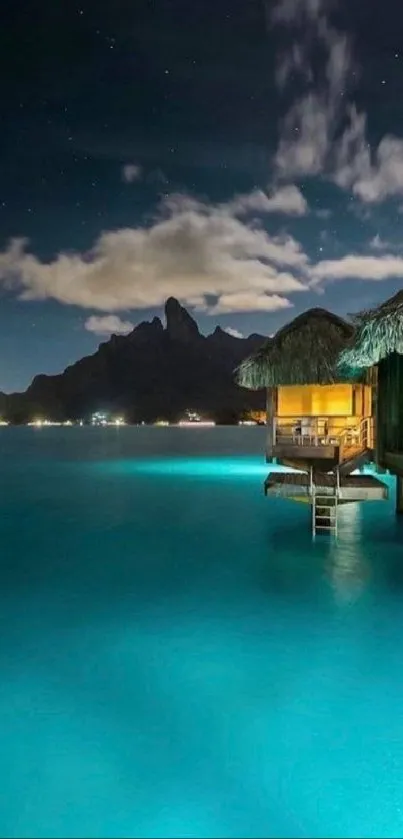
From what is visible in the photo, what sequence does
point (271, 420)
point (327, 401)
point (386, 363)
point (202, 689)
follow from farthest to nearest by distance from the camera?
point (327, 401), point (271, 420), point (386, 363), point (202, 689)

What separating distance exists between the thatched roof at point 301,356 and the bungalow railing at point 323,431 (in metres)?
1.17

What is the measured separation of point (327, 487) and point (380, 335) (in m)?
1.89

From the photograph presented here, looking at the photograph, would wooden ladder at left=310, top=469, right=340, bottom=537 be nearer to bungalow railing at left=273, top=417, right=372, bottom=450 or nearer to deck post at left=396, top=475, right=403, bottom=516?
deck post at left=396, top=475, right=403, bottom=516

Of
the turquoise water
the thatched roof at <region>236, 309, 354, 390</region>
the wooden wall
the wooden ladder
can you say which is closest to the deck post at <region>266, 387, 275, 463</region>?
the thatched roof at <region>236, 309, 354, 390</region>

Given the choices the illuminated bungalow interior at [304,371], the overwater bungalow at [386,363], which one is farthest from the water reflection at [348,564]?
the illuminated bungalow interior at [304,371]

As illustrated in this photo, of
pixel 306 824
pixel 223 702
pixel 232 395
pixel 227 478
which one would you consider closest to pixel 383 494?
pixel 223 702

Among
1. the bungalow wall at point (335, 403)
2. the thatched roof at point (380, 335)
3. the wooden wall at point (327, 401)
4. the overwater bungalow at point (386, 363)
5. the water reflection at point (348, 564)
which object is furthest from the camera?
the wooden wall at point (327, 401)

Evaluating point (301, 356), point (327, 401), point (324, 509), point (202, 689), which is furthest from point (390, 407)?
point (202, 689)

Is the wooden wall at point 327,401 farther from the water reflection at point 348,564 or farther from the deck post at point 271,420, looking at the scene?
the water reflection at point 348,564

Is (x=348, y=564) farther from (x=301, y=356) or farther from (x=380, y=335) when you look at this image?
(x=301, y=356)

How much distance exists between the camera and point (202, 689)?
140 inches

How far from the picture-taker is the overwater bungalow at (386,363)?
7.14 metres

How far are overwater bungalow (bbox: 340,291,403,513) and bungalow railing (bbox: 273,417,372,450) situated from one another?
1940mm

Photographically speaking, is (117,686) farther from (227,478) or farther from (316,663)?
(227,478)
